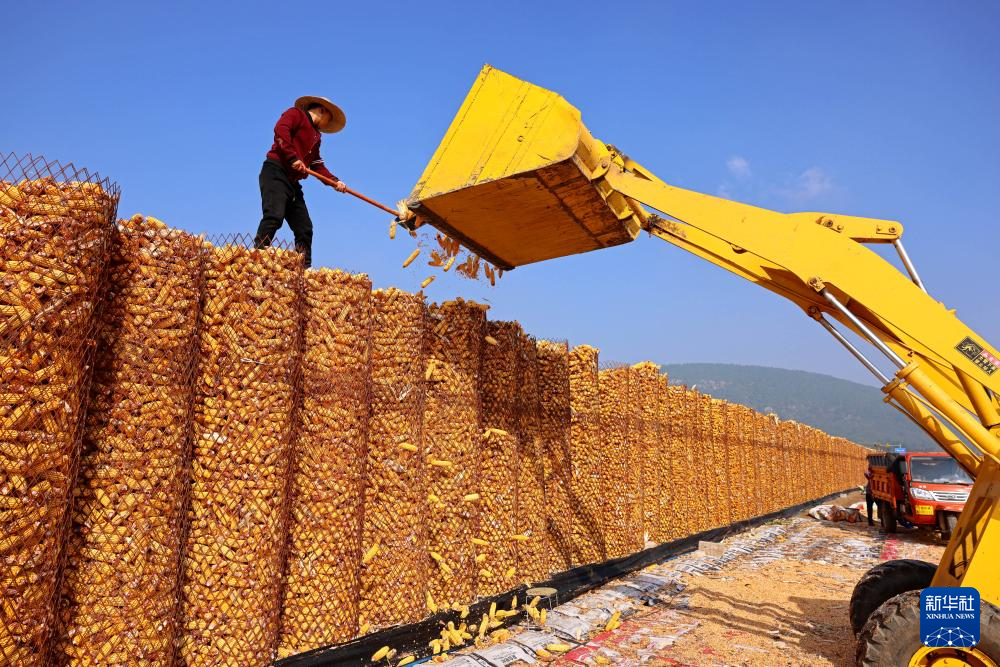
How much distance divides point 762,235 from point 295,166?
4.27 meters

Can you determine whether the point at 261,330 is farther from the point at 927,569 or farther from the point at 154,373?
the point at 927,569

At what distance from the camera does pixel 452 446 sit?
6.14 meters

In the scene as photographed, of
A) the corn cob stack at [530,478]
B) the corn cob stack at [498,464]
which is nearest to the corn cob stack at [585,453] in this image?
the corn cob stack at [530,478]

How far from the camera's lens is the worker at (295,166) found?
5781 millimetres

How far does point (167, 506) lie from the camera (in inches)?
152

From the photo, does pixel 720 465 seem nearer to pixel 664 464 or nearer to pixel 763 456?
pixel 664 464

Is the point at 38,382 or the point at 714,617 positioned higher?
the point at 38,382

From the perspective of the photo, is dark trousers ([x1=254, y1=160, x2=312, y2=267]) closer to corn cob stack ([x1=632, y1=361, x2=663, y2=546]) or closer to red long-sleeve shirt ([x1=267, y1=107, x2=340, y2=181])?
red long-sleeve shirt ([x1=267, y1=107, x2=340, y2=181])

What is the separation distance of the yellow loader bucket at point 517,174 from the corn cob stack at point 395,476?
3.45 ft

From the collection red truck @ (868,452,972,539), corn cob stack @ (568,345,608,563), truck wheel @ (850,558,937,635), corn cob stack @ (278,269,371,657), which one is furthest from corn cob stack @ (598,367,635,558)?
red truck @ (868,452,972,539)

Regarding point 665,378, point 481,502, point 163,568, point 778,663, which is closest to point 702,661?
point 778,663

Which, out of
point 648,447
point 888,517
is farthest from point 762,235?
point 888,517

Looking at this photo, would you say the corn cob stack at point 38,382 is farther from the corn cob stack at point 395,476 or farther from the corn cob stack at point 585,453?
the corn cob stack at point 585,453

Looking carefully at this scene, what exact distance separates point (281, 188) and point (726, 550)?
36.4ft
